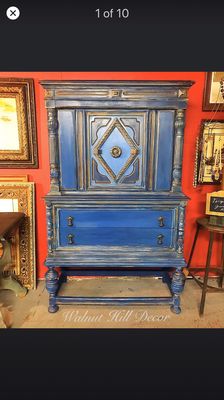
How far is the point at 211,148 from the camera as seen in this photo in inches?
113

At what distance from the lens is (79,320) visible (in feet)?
8.22

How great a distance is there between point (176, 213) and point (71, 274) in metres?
1.45

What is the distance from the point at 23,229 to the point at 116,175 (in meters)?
1.31

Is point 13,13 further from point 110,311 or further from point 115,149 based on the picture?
point 110,311

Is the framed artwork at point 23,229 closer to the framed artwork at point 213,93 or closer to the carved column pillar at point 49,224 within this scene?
the carved column pillar at point 49,224

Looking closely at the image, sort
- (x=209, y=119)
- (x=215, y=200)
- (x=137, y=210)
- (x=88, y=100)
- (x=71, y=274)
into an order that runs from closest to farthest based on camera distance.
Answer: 1. (x=88, y=100)
2. (x=137, y=210)
3. (x=215, y=200)
4. (x=209, y=119)
5. (x=71, y=274)

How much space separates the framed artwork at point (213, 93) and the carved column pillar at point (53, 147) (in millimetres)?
1618

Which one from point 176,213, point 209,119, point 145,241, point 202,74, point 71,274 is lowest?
point 71,274

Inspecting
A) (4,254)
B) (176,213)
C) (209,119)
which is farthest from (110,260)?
(209,119)

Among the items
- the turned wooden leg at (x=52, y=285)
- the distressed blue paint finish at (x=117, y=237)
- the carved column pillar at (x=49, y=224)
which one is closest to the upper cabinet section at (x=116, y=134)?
the carved column pillar at (x=49, y=224)

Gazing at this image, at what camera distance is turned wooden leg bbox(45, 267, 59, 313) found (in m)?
2.53

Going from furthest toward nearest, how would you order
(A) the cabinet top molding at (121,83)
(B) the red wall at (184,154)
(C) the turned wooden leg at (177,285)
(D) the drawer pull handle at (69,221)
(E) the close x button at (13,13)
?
(B) the red wall at (184,154) < (C) the turned wooden leg at (177,285) < (D) the drawer pull handle at (69,221) < (A) the cabinet top molding at (121,83) < (E) the close x button at (13,13)

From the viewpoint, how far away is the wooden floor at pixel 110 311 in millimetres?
2461

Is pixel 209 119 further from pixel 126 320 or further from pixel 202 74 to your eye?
pixel 126 320
